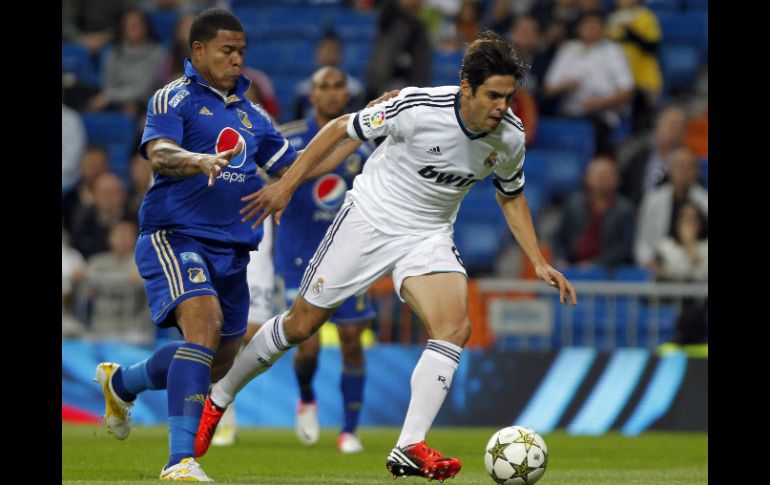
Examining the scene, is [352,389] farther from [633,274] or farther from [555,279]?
[633,274]

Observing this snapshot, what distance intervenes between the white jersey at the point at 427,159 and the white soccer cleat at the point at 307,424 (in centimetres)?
365

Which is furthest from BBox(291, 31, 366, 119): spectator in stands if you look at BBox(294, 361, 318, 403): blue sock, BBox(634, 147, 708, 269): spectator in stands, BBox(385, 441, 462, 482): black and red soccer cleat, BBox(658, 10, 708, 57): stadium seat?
BBox(385, 441, 462, 482): black and red soccer cleat

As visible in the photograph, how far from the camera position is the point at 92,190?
17.3 m

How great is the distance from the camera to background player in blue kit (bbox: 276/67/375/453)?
35.9 feet

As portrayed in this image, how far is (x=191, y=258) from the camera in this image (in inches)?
300

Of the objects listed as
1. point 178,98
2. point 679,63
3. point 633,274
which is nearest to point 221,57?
point 178,98

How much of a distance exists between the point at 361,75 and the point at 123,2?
4.18 m

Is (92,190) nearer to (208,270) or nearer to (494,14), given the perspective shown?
Answer: (494,14)

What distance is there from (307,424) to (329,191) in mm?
1937

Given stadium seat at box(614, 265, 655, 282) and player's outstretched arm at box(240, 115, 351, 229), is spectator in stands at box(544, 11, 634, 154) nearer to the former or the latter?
stadium seat at box(614, 265, 655, 282)

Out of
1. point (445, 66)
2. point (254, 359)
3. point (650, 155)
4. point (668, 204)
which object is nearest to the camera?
point (254, 359)

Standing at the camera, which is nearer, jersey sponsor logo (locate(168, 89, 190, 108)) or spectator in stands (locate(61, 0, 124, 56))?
jersey sponsor logo (locate(168, 89, 190, 108))

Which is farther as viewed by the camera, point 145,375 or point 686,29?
point 686,29

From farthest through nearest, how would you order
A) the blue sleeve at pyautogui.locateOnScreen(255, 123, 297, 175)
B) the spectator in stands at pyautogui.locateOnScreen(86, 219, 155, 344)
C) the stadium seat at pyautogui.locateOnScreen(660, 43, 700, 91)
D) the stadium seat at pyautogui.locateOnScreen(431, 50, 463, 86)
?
the stadium seat at pyautogui.locateOnScreen(431, 50, 463, 86) → the stadium seat at pyautogui.locateOnScreen(660, 43, 700, 91) → the spectator in stands at pyautogui.locateOnScreen(86, 219, 155, 344) → the blue sleeve at pyautogui.locateOnScreen(255, 123, 297, 175)
